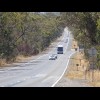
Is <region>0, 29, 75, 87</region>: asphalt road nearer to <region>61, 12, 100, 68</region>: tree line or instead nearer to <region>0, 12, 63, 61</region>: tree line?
<region>0, 12, 63, 61</region>: tree line

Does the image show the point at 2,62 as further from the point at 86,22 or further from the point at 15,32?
the point at 86,22

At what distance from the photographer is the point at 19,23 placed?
65.8m

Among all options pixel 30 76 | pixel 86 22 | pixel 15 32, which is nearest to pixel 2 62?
pixel 15 32

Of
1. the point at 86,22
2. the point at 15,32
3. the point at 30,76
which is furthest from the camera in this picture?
the point at 15,32

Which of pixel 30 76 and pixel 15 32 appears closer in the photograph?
pixel 30 76

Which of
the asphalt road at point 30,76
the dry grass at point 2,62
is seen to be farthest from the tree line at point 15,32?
the asphalt road at point 30,76

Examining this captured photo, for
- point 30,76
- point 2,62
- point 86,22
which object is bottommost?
point 30,76

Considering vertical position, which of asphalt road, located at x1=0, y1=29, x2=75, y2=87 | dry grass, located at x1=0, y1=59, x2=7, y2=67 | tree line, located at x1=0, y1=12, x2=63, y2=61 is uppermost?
tree line, located at x1=0, y1=12, x2=63, y2=61

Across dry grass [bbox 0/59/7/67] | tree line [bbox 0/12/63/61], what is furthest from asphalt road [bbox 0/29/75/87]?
tree line [bbox 0/12/63/61]

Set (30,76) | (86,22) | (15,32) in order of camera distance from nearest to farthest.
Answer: (86,22), (30,76), (15,32)

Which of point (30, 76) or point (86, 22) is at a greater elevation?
point (86, 22)

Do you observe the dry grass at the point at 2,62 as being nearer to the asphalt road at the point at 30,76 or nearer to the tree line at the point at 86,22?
the asphalt road at the point at 30,76
